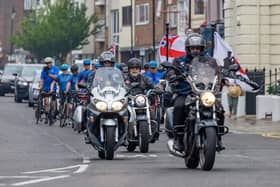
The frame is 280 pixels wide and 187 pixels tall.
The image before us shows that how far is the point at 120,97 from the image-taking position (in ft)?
60.4

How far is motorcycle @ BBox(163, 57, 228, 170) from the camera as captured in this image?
49.6 feet

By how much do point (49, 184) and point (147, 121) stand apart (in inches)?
249

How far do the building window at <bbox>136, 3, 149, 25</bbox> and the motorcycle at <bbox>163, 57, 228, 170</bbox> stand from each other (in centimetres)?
5751

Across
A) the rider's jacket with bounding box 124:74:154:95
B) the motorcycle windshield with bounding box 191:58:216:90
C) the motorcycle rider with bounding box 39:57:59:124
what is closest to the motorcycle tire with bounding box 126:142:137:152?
the rider's jacket with bounding box 124:74:154:95

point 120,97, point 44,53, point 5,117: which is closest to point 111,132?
point 120,97

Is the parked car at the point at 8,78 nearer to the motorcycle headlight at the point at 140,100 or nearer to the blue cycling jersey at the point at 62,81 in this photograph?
the blue cycling jersey at the point at 62,81

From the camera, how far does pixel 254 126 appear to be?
103 feet

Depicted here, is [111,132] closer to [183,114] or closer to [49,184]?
[183,114]

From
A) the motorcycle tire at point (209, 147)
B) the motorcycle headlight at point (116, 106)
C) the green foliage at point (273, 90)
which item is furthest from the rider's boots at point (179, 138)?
the green foliage at point (273, 90)

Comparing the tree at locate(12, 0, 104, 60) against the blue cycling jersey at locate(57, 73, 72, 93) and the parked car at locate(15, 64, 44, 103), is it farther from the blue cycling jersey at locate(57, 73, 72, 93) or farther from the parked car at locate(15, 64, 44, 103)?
the blue cycling jersey at locate(57, 73, 72, 93)

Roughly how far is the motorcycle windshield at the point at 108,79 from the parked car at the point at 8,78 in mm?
38512

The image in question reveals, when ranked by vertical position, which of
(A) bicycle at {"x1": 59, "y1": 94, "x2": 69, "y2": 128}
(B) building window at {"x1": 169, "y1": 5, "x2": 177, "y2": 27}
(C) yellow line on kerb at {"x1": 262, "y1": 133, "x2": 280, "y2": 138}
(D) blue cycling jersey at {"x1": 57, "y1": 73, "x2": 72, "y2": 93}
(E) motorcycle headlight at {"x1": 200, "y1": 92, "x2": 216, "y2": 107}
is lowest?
(C) yellow line on kerb at {"x1": 262, "y1": 133, "x2": 280, "y2": 138}

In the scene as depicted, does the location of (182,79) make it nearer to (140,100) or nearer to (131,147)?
(140,100)

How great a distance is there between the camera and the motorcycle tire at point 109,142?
17781 millimetres
